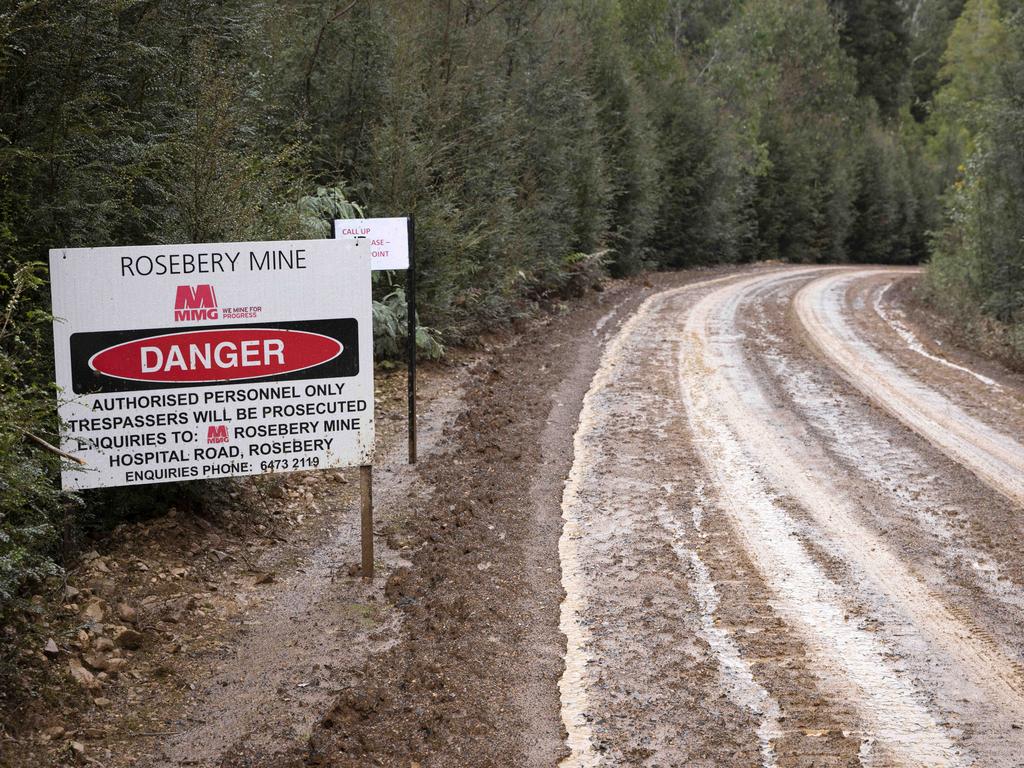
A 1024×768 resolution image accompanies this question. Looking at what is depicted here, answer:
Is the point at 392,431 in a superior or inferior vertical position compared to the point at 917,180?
inferior

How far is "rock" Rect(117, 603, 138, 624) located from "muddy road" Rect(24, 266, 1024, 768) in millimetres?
460

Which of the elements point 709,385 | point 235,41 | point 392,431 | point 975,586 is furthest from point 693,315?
point 975,586

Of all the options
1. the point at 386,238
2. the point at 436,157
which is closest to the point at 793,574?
the point at 386,238

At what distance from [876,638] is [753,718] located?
4.00 feet

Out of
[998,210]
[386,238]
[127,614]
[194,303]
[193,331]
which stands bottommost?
[127,614]

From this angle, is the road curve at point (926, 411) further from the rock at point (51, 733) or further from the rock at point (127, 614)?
the rock at point (51, 733)

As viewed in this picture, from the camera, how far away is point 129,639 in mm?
4910

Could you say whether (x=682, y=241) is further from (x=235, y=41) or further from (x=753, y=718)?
(x=753, y=718)

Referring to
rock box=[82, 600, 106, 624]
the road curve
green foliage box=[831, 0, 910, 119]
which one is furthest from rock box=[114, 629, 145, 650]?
green foliage box=[831, 0, 910, 119]

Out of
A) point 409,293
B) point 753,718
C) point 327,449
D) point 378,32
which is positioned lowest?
point 753,718

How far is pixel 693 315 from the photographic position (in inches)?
759

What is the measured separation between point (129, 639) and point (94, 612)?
1.00 ft

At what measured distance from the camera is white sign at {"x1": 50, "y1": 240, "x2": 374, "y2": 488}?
17.5ft

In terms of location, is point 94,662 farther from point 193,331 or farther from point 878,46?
point 878,46
